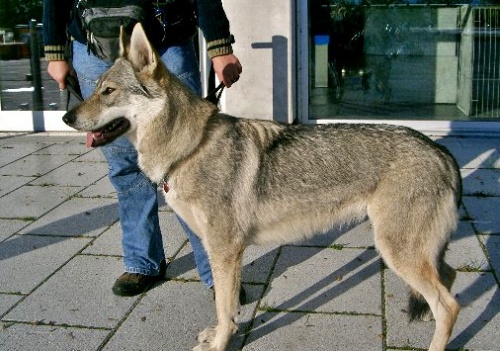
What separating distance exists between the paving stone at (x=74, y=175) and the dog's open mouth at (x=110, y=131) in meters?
3.49

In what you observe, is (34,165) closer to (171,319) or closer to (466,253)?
(171,319)

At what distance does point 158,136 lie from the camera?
131 inches

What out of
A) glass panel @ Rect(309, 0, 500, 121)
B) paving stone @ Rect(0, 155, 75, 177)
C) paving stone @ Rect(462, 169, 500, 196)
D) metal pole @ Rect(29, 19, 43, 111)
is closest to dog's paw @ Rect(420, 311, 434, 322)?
paving stone @ Rect(462, 169, 500, 196)

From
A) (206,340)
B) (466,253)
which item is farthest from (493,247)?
(206,340)

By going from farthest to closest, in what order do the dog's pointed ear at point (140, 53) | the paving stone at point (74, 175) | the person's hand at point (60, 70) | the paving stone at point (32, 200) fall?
the paving stone at point (74, 175), the paving stone at point (32, 200), the person's hand at point (60, 70), the dog's pointed ear at point (140, 53)

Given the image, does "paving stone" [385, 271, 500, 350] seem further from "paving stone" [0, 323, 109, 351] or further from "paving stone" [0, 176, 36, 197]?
"paving stone" [0, 176, 36, 197]

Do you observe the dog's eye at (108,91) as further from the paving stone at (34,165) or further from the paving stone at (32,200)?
the paving stone at (34,165)

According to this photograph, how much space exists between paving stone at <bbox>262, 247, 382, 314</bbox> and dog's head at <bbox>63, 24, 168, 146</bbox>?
4.95 feet

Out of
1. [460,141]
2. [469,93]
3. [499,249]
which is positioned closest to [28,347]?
[499,249]

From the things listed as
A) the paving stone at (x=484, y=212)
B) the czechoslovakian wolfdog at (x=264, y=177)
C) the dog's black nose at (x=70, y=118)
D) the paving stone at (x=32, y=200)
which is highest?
the dog's black nose at (x=70, y=118)

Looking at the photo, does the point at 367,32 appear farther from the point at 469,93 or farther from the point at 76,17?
the point at 76,17

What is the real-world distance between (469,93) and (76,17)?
21.6 ft

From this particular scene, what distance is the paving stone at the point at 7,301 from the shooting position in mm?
3887

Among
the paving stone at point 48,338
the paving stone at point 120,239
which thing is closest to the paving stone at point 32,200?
the paving stone at point 120,239
